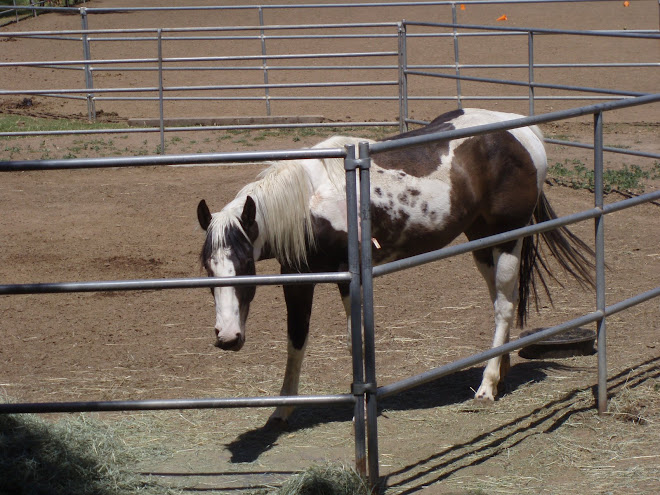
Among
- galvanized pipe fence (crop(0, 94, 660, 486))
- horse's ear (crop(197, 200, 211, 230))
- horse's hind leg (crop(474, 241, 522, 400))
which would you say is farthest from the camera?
horse's hind leg (crop(474, 241, 522, 400))

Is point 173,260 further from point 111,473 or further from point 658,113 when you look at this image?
point 658,113

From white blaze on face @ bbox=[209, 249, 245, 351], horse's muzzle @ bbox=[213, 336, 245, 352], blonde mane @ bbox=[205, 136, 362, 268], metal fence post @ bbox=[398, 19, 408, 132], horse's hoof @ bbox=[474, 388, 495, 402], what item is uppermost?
metal fence post @ bbox=[398, 19, 408, 132]

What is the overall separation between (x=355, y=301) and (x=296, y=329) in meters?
1.24

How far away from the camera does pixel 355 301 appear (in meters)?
2.82

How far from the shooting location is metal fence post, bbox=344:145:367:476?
274 cm

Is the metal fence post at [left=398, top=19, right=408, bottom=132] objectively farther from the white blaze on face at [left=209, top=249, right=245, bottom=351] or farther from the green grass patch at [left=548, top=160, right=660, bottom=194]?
the white blaze on face at [left=209, top=249, right=245, bottom=351]

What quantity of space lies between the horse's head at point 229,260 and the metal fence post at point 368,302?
0.64m

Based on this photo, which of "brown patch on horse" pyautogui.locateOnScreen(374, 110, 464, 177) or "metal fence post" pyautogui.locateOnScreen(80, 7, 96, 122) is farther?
"metal fence post" pyautogui.locateOnScreen(80, 7, 96, 122)

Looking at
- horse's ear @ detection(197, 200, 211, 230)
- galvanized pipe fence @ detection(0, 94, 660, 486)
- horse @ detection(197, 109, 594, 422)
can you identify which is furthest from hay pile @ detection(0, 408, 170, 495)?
horse's ear @ detection(197, 200, 211, 230)

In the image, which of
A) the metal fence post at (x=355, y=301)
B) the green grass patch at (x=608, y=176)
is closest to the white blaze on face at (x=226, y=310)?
the metal fence post at (x=355, y=301)

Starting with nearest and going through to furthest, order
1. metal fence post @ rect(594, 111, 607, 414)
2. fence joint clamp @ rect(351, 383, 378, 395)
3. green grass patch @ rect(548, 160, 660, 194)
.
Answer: fence joint clamp @ rect(351, 383, 378, 395) < metal fence post @ rect(594, 111, 607, 414) < green grass patch @ rect(548, 160, 660, 194)

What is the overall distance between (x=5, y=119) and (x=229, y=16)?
11.6 m

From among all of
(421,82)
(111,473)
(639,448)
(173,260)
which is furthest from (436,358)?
(421,82)

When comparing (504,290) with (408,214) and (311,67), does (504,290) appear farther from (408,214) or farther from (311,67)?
(311,67)
